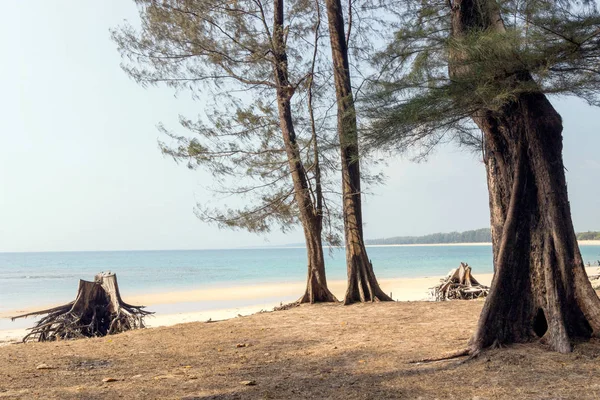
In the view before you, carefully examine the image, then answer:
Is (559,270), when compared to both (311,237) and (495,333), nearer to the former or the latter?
(495,333)

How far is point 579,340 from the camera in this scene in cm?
501

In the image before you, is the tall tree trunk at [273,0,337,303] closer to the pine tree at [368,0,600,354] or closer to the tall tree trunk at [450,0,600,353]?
the pine tree at [368,0,600,354]

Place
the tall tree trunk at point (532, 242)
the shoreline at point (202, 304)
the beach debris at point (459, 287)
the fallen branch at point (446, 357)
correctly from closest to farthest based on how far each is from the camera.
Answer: the fallen branch at point (446, 357)
the tall tree trunk at point (532, 242)
the beach debris at point (459, 287)
the shoreline at point (202, 304)

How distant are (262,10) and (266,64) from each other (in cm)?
99

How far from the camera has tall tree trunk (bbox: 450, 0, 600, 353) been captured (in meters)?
5.14

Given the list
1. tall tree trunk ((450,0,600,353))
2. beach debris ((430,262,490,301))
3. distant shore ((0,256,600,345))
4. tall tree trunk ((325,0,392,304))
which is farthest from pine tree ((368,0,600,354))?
distant shore ((0,256,600,345))

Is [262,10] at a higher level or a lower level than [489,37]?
higher

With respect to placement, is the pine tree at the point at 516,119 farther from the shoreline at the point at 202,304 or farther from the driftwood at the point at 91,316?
the shoreline at the point at 202,304

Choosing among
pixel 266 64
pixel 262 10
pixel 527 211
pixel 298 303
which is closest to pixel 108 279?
pixel 298 303

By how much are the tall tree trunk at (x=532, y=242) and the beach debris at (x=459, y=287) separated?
6.65m

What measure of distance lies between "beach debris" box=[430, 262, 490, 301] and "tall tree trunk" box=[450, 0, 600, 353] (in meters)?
6.65

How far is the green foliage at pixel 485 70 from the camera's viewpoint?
4.39 m

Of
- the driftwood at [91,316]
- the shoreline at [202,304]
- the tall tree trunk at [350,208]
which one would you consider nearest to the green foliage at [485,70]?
the tall tree trunk at [350,208]

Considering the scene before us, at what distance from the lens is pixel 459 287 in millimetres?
12117
